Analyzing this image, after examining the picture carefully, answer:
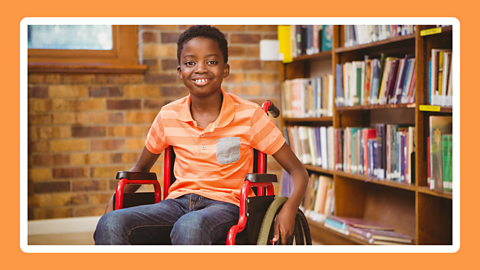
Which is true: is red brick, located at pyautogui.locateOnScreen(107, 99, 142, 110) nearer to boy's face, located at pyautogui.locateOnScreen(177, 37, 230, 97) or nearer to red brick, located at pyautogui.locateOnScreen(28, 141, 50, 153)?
red brick, located at pyautogui.locateOnScreen(28, 141, 50, 153)

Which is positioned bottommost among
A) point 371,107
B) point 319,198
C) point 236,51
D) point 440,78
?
point 319,198

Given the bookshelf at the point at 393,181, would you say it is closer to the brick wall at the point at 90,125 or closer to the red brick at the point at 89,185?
the brick wall at the point at 90,125

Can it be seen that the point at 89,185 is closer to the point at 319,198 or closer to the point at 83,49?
the point at 83,49

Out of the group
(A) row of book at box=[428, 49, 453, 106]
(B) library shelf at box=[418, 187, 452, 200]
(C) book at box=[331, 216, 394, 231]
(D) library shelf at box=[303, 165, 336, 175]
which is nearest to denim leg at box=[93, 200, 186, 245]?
(B) library shelf at box=[418, 187, 452, 200]

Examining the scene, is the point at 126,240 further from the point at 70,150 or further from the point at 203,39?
the point at 70,150

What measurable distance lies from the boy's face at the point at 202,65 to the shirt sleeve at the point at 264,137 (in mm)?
198

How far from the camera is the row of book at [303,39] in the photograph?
3076 mm

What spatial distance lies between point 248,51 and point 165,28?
602 millimetres

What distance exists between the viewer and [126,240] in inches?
57.2

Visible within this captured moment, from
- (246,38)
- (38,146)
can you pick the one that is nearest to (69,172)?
(38,146)

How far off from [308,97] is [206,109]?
5.43ft

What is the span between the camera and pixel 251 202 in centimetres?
146

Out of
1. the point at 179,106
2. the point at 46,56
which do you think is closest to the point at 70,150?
the point at 46,56

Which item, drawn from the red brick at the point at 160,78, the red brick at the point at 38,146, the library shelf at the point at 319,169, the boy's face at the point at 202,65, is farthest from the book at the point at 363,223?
the red brick at the point at 38,146
